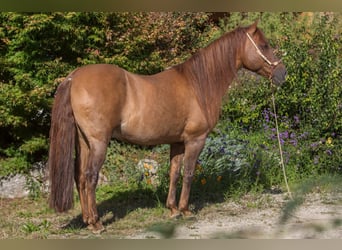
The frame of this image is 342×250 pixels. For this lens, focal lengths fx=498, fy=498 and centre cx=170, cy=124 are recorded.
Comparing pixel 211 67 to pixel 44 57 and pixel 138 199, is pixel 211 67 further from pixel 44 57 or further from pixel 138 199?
pixel 44 57

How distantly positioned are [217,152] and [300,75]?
81.3 inches

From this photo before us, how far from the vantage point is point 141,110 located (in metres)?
4.82

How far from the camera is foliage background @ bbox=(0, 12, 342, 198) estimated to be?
649 centimetres

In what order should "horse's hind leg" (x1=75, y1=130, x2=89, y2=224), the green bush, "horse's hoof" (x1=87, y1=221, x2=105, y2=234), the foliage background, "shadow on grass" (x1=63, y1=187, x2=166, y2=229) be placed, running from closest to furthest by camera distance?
"horse's hoof" (x1=87, y1=221, x2=105, y2=234) → "horse's hind leg" (x1=75, y1=130, x2=89, y2=224) → "shadow on grass" (x1=63, y1=187, x2=166, y2=229) → the green bush → the foliage background

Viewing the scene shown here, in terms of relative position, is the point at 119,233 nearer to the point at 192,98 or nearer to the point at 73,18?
the point at 192,98

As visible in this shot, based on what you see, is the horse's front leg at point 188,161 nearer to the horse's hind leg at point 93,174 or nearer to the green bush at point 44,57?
the horse's hind leg at point 93,174

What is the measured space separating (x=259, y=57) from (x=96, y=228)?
245cm

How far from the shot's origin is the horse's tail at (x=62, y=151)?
4520 millimetres

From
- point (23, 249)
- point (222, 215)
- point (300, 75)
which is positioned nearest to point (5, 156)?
point (222, 215)

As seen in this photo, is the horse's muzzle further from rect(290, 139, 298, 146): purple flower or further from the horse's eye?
rect(290, 139, 298, 146): purple flower

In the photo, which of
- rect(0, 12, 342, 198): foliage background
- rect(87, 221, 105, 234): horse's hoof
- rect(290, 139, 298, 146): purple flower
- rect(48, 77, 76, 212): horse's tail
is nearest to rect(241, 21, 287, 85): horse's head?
rect(0, 12, 342, 198): foliage background

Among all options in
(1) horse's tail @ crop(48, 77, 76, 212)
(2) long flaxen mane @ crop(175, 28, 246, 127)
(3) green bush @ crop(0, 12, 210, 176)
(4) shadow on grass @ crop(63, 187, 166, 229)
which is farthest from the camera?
(3) green bush @ crop(0, 12, 210, 176)

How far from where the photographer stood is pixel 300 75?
25.6 ft

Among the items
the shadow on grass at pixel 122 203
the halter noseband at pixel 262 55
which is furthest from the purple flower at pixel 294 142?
the shadow on grass at pixel 122 203
